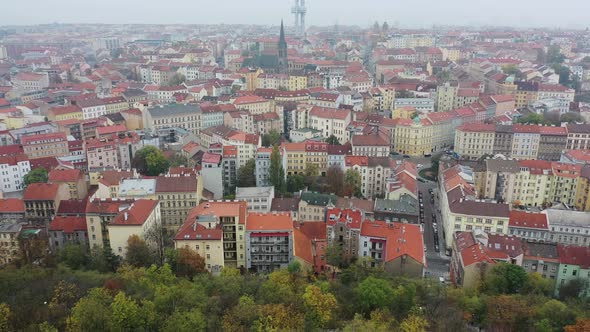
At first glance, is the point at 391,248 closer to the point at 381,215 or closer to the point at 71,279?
the point at 381,215

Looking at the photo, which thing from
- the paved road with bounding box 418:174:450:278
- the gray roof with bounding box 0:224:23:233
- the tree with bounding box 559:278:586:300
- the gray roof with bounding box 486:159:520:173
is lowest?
the paved road with bounding box 418:174:450:278

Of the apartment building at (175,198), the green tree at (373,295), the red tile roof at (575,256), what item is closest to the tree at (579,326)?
the green tree at (373,295)

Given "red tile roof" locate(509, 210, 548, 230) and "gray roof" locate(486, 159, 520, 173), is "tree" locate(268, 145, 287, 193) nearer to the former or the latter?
"gray roof" locate(486, 159, 520, 173)

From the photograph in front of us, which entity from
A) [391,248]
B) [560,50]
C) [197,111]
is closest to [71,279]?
[391,248]

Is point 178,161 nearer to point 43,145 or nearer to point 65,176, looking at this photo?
point 65,176

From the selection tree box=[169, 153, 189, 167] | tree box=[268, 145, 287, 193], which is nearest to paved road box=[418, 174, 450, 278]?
tree box=[268, 145, 287, 193]

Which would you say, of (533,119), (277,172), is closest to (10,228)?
(277,172)
